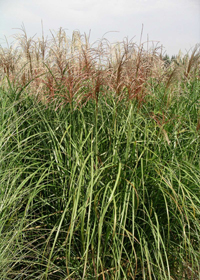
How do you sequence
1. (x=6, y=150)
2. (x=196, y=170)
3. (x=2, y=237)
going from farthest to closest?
(x=6, y=150) < (x=196, y=170) < (x=2, y=237)

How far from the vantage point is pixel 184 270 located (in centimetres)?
221

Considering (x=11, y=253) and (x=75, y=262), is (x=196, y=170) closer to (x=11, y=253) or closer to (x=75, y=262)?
(x=75, y=262)

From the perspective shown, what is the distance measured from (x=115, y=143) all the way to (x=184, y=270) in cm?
118

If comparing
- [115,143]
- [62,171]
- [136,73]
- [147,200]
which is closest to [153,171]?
[147,200]

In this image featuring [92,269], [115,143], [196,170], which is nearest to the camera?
[92,269]

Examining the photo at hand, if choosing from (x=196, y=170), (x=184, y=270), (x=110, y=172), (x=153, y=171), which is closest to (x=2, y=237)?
(x=110, y=172)

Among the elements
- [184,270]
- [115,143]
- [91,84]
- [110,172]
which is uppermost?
[91,84]

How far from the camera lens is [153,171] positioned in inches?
85.4

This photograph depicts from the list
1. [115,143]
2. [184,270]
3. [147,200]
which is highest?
[115,143]

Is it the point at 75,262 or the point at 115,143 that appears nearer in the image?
the point at 75,262

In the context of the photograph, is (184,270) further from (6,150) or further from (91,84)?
(6,150)

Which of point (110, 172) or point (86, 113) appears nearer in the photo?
point (110, 172)

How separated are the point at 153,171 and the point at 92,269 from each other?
86 cm

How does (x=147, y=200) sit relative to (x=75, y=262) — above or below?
above
